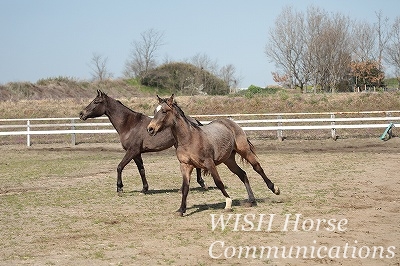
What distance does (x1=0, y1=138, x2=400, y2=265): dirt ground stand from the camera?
7.11m

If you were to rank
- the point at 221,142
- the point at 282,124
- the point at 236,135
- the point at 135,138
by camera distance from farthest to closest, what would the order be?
the point at 282,124, the point at 135,138, the point at 236,135, the point at 221,142

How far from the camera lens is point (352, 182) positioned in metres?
13.3

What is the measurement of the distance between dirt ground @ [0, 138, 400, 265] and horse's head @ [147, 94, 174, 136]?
4.94 feet

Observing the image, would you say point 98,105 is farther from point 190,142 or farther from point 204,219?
point 204,219

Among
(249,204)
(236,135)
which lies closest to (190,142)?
(236,135)

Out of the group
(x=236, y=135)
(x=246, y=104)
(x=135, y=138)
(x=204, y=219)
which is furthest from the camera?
(x=246, y=104)

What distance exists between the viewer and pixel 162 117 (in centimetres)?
966

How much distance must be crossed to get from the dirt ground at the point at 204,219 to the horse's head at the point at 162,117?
4.94 feet

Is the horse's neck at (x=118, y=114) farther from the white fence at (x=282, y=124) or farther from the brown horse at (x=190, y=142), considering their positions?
the white fence at (x=282, y=124)

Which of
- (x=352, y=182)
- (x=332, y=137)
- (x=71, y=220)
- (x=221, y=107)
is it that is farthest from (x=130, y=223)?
(x=221, y=107)

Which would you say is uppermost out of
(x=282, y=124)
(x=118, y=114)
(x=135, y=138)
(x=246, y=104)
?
(x=118, y=114)

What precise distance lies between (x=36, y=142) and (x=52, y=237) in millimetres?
21628

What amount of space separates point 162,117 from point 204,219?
182 centimetres

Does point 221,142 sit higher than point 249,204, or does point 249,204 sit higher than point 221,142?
point 221,142
